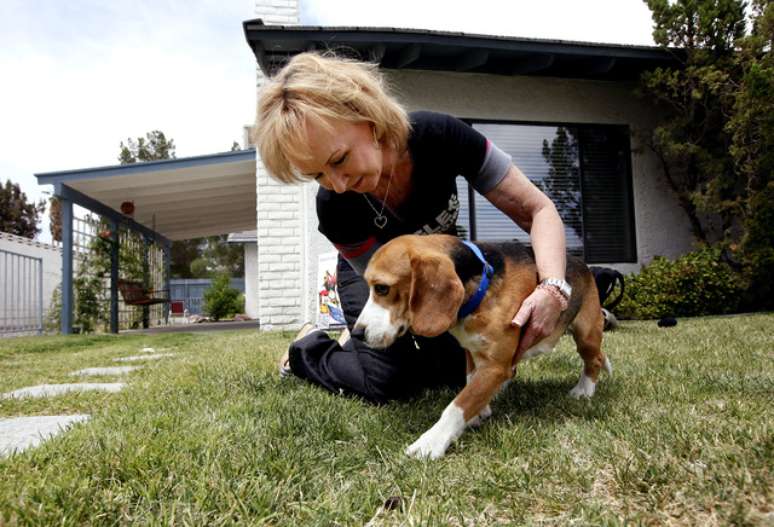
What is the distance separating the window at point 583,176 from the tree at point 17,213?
3728 centimetres

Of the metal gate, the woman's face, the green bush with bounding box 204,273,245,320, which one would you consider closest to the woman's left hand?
the woman's face

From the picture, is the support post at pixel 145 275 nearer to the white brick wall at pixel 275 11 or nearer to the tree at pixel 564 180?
the white brick wall at pixel 275 11

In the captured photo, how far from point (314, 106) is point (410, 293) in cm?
100

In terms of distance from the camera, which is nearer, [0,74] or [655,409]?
[655,409]

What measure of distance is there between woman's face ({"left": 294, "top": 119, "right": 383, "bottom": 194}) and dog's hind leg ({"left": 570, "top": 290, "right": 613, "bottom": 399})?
1.44 meters

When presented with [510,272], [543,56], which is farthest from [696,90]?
[510,272]

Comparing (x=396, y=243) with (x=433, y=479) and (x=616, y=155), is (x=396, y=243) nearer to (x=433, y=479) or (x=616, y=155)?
(x=433, y=479)

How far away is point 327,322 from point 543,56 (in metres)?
6.12

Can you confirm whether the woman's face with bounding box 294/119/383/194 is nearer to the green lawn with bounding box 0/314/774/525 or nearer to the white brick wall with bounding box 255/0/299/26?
the green lawn with bounding box 0/314/774/525

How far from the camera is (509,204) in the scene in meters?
2.97

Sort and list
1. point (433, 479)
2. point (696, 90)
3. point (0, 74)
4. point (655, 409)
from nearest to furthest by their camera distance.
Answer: point (433, 479) → point (655, 409) → point (696, 90) → point (0, 74)

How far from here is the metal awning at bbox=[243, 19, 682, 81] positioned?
851 cm

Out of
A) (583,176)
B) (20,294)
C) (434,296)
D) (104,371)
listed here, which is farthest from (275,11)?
(20,294)

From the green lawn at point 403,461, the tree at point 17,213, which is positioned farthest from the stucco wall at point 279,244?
the tree at point 17,213
